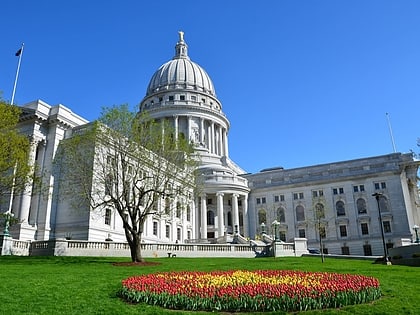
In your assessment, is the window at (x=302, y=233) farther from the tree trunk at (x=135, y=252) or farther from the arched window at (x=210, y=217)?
the tree trunk at (x=135, y=252)

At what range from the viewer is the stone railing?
105 ft

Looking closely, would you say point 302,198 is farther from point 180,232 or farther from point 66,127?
point 66,127

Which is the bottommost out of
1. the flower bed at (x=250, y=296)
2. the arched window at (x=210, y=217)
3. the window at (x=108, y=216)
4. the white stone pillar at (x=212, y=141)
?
the flower bed at (x=250, y=296)

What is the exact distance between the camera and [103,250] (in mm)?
34000

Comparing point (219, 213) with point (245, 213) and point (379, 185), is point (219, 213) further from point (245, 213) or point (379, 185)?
point (379, 185)

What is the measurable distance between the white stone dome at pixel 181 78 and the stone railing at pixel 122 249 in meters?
65.9

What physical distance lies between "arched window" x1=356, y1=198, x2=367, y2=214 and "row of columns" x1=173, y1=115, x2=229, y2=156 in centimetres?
3744

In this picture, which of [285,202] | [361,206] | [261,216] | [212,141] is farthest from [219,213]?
[212,141]

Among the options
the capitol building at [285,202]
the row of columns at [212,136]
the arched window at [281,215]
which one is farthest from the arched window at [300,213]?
the row of columns at [212,136]

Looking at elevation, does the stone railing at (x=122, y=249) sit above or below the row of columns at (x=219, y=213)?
below

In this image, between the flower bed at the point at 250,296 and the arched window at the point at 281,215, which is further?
the arched window at the point at 281,215

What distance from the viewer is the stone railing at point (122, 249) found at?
32.1 metres

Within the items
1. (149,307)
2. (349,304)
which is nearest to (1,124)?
(149,307)

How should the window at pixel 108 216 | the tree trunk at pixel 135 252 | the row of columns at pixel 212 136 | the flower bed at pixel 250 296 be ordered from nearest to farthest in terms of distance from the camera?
the flower bed at pixel 250 296
the tree trunk at pixel 135 252
the window at pixel 108 216
the row of columns at pixel 212 136
